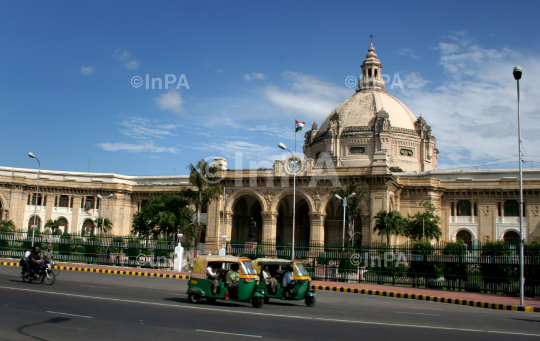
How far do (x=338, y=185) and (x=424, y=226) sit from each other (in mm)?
10208

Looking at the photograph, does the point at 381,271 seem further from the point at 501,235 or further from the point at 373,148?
the point at 373,148

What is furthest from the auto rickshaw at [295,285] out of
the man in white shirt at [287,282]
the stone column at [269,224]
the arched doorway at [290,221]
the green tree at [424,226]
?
the green tree at [424,226]

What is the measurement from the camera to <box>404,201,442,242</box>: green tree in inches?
1821

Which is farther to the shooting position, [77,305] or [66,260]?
[66,260]

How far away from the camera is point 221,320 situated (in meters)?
11.1

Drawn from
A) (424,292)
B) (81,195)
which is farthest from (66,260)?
(81,195)

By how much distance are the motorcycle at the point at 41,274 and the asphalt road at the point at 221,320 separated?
1181 millimetres

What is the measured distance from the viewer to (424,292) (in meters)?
20.6

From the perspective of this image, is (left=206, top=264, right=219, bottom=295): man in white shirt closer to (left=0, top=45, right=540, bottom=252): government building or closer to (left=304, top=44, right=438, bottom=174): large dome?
(left=0, top=45, right=540, bottom=252): government building

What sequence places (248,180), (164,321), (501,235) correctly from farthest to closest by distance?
(501,235), (248,180), (164,321)

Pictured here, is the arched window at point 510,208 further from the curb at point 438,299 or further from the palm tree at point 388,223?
the curb at point 438,299

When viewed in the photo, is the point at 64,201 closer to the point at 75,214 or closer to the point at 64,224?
the point at 75,214

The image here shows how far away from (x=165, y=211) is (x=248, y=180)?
29.8 ft

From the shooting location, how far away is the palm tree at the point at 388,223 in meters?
39.1
